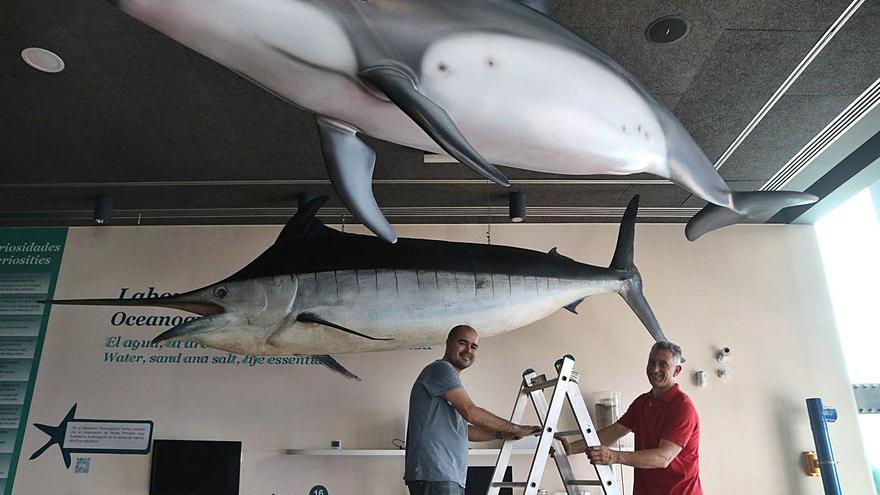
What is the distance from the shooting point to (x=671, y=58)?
288 centimetres

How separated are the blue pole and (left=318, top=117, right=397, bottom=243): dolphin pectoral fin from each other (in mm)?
3597

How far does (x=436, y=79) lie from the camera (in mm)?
1490

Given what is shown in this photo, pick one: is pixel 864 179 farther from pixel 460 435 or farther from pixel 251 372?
pixel 251 372

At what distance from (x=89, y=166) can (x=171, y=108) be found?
959mm

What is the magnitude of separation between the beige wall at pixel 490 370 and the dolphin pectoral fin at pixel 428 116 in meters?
3.22

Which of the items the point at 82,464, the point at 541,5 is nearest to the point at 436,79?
the point at 541,5

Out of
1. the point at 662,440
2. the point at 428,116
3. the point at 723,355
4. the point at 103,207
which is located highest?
the point at 103,207

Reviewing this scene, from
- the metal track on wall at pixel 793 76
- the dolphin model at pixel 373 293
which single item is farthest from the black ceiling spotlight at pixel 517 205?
the metal track on wall at pixel 793 76

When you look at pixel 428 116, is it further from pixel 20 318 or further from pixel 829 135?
pixel 20 318

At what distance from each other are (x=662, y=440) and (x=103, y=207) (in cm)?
353

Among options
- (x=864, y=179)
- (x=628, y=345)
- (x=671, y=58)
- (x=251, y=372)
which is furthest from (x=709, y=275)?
(x=251, y=372)

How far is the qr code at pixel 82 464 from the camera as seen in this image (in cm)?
428

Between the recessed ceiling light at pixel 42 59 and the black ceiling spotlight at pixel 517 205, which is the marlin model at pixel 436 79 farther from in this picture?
the black ceiling spotlight at pixel 517 205

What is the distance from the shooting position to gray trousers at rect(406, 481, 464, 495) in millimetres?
2428
